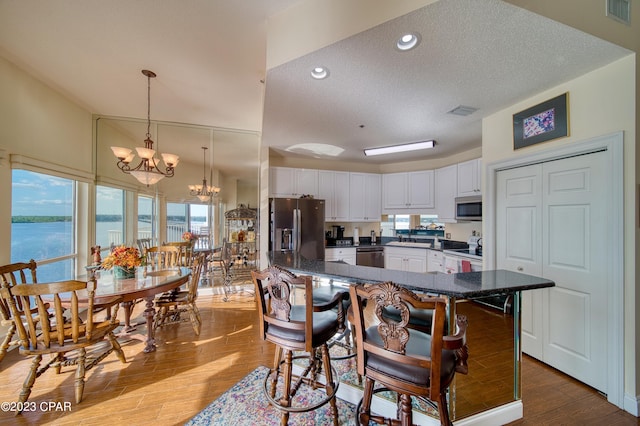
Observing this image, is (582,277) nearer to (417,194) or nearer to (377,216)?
(417,194)

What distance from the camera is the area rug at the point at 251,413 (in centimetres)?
169

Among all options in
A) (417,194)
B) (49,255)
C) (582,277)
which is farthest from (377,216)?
(49,255)

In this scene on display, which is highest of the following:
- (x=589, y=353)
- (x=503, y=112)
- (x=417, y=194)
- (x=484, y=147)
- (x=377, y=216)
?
(x=503, y=112)

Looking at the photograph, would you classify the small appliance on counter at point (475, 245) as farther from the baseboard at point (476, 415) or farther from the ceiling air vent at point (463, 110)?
the baseboard at point (476, 415)

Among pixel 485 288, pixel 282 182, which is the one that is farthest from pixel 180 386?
pixel 282 182

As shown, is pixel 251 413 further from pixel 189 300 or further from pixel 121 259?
pixel 121 259

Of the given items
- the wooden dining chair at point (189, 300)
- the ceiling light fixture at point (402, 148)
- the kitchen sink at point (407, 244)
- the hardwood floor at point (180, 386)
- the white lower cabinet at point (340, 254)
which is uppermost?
the ceiling light fixture at point (402, 148)

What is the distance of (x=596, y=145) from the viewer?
76.7 inches

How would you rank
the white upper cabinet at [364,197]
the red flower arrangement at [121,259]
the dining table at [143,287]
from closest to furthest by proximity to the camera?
the dining table at [143,287]
the red flower arrangement at [121,259]
the white upper cabinet at [364,197]

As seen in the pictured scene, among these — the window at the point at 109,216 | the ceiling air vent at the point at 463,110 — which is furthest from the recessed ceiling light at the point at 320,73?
the window at the point at 109,216

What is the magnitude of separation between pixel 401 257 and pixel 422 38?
155 inches

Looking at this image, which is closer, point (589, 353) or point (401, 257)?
point (589, 353)

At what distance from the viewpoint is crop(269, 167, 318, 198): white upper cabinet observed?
15.1 ft

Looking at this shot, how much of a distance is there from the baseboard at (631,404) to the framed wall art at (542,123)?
2053 millimetres
